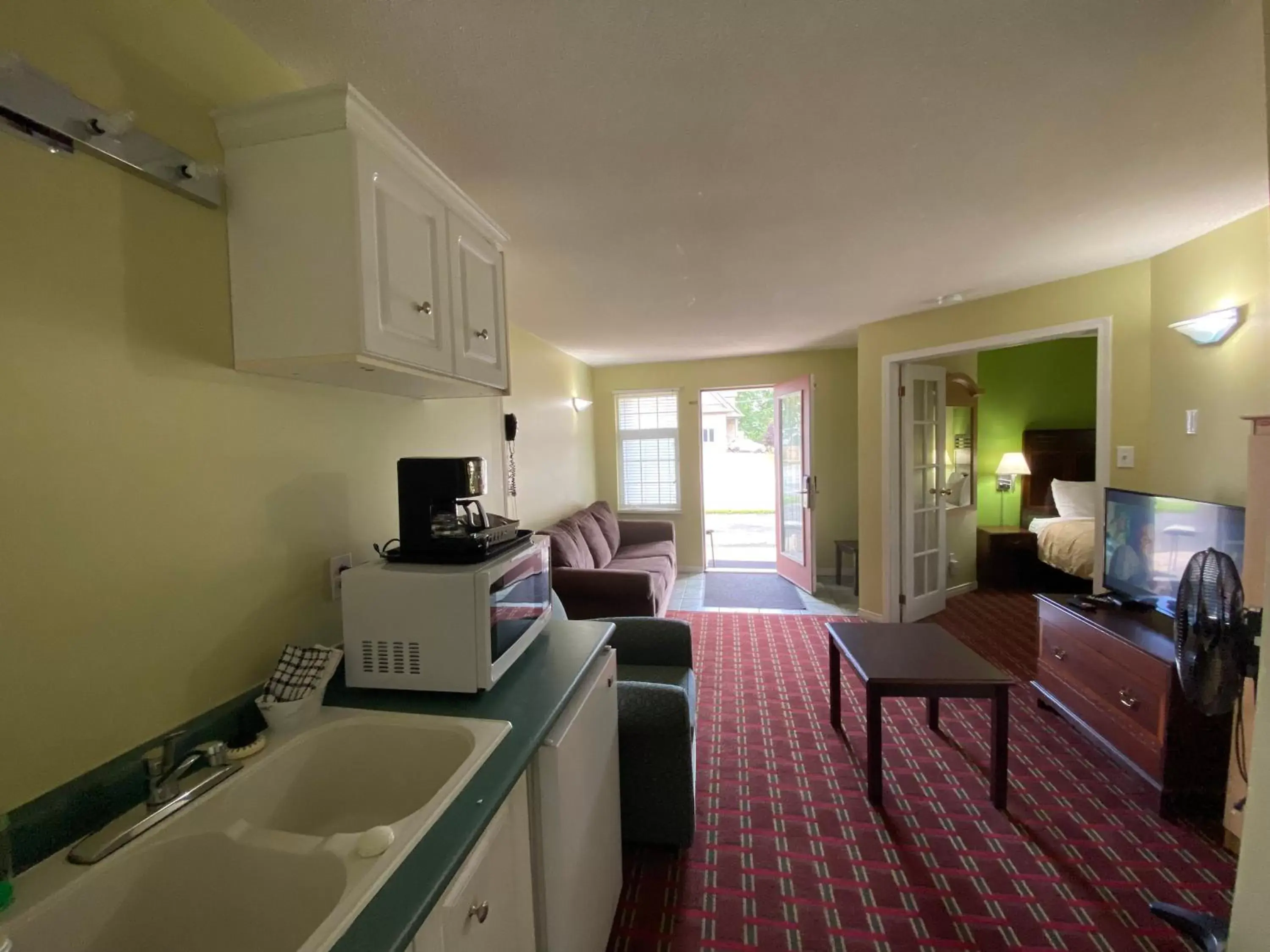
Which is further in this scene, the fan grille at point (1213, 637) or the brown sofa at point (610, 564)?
the brown sofa at point (610, 564)

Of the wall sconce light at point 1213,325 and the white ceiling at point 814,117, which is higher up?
the white ceiling at point 814,117

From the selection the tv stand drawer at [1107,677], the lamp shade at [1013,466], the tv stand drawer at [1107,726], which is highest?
the lamp shade at [1013,466]

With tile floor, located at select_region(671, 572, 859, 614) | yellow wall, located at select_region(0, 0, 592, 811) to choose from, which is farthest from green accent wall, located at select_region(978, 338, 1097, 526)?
yellow wall, located at select_region(0, 0, 592, 811)

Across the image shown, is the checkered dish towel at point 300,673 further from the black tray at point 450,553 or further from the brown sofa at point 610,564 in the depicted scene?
the brown sofa at point 610,564

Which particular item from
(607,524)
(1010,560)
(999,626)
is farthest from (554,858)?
(1010,560)

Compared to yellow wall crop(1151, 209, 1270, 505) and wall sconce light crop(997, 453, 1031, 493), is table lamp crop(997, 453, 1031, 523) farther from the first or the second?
yellow wall crop(1151, 209, 1270, 505)

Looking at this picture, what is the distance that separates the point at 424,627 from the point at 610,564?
3002 mm

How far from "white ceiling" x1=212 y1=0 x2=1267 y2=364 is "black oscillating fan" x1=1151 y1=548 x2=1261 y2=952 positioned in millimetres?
1215

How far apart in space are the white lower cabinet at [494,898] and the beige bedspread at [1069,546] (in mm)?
4500

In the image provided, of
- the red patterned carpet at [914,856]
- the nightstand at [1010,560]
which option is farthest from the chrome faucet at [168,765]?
the nightstand at [1010,560]

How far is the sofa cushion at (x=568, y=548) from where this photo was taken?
→ 3209 mm

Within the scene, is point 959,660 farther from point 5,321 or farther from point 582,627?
point 5,321

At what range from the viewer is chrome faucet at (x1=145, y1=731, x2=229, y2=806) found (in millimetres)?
859

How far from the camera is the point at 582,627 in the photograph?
1669 millimetres
